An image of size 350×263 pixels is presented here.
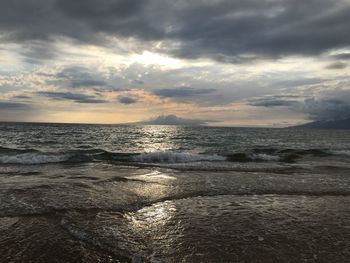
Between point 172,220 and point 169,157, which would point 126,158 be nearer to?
point 169,157

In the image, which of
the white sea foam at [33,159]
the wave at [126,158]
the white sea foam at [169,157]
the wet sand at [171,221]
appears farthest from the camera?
the white sea foam at [169,157]

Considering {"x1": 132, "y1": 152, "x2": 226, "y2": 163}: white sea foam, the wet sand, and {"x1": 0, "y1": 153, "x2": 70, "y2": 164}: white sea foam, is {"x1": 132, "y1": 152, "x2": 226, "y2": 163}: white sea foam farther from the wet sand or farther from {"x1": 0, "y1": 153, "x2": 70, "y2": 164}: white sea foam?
the wet sand

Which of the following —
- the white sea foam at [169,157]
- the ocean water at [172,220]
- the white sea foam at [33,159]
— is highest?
the ocean water at [172,220]

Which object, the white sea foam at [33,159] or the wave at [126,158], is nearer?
the white sea foam at [33,159]

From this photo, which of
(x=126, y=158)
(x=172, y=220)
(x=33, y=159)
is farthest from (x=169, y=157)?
(x=172, y=220)

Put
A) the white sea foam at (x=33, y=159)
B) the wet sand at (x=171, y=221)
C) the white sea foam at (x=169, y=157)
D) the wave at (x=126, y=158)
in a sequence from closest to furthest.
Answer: the wet sand at (x=171, y=221) → the white sea foam at (x=33, y=159) → the wave at (x=126, y=158) → the white sea foam at (x=169, y=157)

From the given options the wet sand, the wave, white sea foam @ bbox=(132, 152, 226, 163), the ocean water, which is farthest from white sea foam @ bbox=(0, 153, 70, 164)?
the wet sand

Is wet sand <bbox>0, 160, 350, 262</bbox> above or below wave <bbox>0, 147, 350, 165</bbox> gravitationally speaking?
above

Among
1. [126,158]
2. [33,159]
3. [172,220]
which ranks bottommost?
[126,158]

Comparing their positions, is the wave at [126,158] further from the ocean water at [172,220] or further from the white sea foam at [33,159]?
the ocean water at [172,220]

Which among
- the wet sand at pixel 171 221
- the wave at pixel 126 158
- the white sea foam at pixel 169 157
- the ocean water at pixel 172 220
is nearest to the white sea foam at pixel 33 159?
the wave at pixel 126 158

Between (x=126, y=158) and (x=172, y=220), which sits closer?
(x=172, y=220)

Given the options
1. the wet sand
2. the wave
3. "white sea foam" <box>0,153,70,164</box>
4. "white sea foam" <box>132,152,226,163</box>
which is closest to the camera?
the wet sand

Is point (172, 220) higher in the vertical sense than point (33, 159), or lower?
higher
